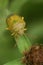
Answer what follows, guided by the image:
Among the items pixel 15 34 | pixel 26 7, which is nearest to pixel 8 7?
pixel 26 7

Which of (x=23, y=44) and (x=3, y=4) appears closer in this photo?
(x=23, y=44)

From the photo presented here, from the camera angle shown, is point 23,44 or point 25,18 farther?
point 25,18

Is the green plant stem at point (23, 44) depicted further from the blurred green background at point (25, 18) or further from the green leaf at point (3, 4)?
the green leaf at point (3, 4)

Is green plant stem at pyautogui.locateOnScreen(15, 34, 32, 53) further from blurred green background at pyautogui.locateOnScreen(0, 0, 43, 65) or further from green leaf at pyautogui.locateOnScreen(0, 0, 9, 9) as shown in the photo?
green leaf at pyautogui.locateOnScreen(0, 0, 9, 9)

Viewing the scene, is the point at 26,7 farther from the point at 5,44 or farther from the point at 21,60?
the point at 21,60

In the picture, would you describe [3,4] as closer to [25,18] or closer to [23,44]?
[25,18]

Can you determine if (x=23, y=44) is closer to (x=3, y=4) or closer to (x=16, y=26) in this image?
(x=16, y=26)

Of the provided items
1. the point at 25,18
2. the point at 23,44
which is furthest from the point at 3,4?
the point at 23,44

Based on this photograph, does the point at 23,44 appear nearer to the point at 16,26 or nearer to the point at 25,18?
the point at 16,26

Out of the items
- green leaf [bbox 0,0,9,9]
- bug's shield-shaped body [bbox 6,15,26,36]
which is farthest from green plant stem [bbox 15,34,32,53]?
green leaf [bbox 0,0,9,9]
